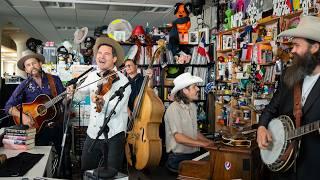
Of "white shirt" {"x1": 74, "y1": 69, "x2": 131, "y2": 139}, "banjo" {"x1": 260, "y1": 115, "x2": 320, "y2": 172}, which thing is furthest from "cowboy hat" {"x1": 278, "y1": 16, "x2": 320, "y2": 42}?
"white shirt" {"x1": 74, "y1": 69, "x2": 131, "y2": 139}

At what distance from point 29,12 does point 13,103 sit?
6.19 m

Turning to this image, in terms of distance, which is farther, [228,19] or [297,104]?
[228,19]

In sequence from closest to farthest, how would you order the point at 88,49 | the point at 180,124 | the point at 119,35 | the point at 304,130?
the point at 304,130 → the point at 180,124 → the point at 88,49 → the point at 119,35

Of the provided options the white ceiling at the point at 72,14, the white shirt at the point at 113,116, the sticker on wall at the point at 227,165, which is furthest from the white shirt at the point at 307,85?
the white ceiling at the point at 72,14

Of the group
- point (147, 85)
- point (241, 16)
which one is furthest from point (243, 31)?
point (147, 85)

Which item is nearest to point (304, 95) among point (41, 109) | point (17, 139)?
point (17, 139)

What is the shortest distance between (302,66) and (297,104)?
0.81ft

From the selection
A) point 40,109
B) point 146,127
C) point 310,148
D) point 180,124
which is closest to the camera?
point 310,148

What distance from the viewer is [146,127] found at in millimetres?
3883

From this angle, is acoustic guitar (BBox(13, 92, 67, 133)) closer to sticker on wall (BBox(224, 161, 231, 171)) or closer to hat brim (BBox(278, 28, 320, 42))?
sticker on wall (BBox(224, 161, 231, 171))

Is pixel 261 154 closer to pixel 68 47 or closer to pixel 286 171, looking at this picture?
pixel 286 171

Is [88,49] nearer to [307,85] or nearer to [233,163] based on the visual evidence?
[233,163]

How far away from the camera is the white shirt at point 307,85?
2.18 m

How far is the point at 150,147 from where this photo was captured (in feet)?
12.8
